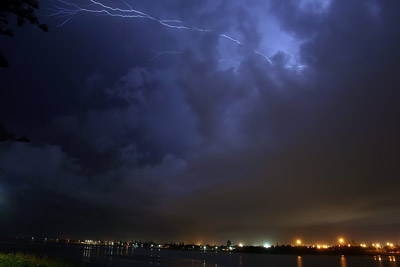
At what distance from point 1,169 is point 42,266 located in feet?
49.5

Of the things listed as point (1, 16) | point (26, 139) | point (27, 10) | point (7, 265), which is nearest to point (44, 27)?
point (27, 10)

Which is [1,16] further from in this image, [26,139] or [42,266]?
[42,266]

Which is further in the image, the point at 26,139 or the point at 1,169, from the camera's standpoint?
the point at 1,169

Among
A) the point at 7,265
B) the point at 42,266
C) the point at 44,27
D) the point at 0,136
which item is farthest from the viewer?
the point at 42,266

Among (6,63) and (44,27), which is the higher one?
(44,27)

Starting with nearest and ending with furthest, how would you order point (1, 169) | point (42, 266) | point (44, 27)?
point (44, 27), point (1, 169), point (42, 266)

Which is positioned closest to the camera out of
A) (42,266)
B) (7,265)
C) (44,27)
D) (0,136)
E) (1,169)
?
(44,27)

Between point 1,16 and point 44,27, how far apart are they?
294 cm

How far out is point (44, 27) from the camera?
16.5 meters

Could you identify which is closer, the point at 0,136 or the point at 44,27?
the point at 44,27

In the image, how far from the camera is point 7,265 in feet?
83.5

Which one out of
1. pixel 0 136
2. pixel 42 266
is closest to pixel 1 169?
pixel 0 136

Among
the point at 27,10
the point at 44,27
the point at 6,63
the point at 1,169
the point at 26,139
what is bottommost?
the point at 1,169

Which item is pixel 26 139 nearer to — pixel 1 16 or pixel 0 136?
pixel 0 136
